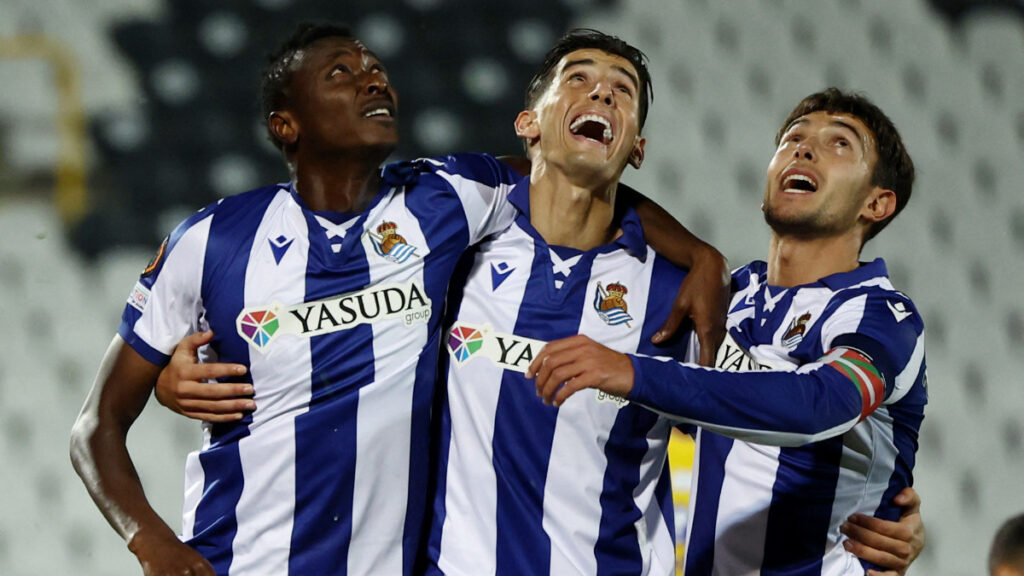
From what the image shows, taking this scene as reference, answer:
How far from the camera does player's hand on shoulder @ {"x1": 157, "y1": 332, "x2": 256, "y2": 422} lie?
1721 mm

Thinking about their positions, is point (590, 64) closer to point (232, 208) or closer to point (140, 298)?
point (232, 208)

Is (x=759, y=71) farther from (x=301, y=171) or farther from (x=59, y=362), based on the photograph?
(x=59, y=362)

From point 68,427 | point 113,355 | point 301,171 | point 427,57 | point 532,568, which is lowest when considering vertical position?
point 68,427

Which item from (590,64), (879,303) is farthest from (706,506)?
(590,64)

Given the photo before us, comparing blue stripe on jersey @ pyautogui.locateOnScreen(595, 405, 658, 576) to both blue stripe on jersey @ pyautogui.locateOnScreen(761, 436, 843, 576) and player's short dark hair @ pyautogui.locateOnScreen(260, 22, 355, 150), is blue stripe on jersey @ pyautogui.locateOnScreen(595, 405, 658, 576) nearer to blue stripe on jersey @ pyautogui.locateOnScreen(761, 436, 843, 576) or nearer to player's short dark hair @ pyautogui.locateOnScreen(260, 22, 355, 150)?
blue stripe on jersey @ pyautogui.locateOnScreen(761, 436, 843, 576)

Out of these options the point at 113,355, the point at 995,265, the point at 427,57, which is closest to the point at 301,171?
the point at 113,355

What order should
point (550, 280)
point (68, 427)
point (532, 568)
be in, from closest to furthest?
point (532, 568) → point (550, 280) → point (68, 427)

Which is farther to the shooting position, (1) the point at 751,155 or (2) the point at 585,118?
(1) the point at 751,155

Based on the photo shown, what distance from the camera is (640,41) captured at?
3689 millimetres

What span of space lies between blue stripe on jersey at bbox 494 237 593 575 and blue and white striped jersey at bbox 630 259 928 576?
0.31 m

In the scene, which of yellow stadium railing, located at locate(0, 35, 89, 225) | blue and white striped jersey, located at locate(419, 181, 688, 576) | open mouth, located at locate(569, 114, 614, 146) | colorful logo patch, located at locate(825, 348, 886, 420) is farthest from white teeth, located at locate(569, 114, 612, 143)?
yellow stadium railing, located at locate(0, 35, 89, 225)

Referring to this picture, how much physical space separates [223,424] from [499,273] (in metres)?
0.52

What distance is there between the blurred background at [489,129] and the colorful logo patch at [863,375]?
6.82 feet

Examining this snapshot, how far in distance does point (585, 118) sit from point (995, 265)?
2.34 meters
